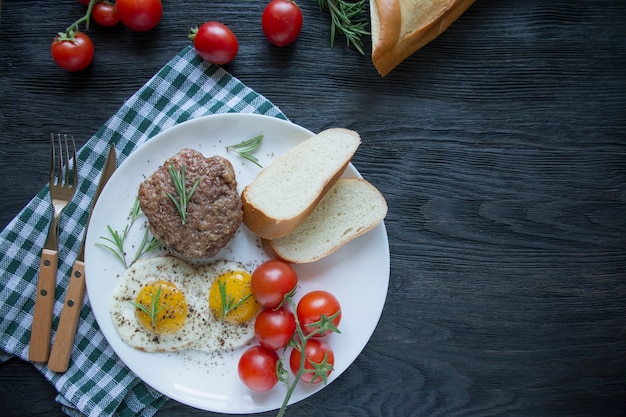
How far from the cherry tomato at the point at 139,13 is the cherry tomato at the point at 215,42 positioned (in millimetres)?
249

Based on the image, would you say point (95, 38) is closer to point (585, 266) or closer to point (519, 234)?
point (519, 234)

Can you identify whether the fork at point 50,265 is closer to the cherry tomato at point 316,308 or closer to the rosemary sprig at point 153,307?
the rosemary sprig at point 153,307

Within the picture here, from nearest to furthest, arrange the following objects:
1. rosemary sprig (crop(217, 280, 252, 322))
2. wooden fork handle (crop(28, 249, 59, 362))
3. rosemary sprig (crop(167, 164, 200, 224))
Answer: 1. rosemary sprig (crop(167, 164, 200, 224))
2. rosemary sprig (crop(217, 280, 252, 322))
3. wooden fork handle (crop(28, 249, 59, 362))

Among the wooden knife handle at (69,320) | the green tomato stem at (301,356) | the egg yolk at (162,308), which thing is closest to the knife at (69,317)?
the wooden knife handle at (69,320)

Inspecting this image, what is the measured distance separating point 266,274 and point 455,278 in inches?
49.9

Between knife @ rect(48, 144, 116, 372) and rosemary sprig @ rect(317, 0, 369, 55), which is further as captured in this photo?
rosemary sprig @ rect(317, 0, 369, 55)

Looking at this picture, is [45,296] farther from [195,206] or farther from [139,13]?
[139,13]

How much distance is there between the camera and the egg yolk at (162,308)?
119 inches

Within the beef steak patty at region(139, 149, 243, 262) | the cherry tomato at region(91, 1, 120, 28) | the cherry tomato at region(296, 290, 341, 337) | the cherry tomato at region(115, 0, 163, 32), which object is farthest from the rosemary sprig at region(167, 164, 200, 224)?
the cherry tomato at region(91, 1, 120, 28)

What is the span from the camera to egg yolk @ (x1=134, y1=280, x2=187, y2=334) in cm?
303

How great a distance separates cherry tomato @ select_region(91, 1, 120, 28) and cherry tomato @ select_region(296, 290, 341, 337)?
1.99 meters

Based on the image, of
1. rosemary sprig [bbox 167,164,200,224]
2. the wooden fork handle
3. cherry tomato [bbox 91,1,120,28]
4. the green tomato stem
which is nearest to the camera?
the green tomato stem

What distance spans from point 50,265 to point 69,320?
329mm

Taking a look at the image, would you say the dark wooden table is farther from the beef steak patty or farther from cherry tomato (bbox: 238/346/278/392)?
the beef steak patty
